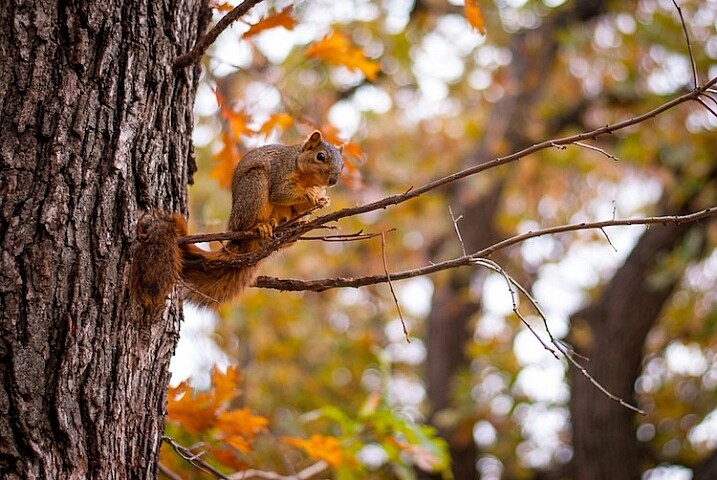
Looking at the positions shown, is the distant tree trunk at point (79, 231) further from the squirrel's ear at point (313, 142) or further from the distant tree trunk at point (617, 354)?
the distant tree trunk at point (617, 354)

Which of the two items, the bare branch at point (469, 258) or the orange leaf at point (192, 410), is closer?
the bare branch at point (469, 258)

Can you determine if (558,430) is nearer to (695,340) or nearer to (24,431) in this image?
(695,340)

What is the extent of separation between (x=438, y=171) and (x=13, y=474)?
7.74 metres

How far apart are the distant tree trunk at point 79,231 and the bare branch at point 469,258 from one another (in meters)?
0.33

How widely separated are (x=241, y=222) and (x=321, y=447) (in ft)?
3.12

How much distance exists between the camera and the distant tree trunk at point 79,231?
181 centimetres

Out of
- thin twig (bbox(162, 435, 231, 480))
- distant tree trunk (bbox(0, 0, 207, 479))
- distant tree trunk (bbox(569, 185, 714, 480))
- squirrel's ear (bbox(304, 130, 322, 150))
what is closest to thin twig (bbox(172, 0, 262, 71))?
distant tree trunk (bbox(0, 0, 207, 479))

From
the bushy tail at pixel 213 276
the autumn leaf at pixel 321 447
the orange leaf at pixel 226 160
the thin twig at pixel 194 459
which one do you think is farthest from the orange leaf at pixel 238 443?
the orange leaf at pixel 226 160

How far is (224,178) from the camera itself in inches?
119

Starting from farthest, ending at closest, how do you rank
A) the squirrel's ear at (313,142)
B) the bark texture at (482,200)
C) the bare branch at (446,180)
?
the bark texture at (482,200) < the squirrel's ear at (313,142) < the bare branch at (446,180)

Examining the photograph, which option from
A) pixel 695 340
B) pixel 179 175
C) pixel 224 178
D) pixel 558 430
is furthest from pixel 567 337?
→ pixel 179 175

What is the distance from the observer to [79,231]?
6.19 ft

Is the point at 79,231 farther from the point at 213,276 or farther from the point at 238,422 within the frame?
the point at 238,422

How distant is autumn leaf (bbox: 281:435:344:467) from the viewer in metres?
3.05
